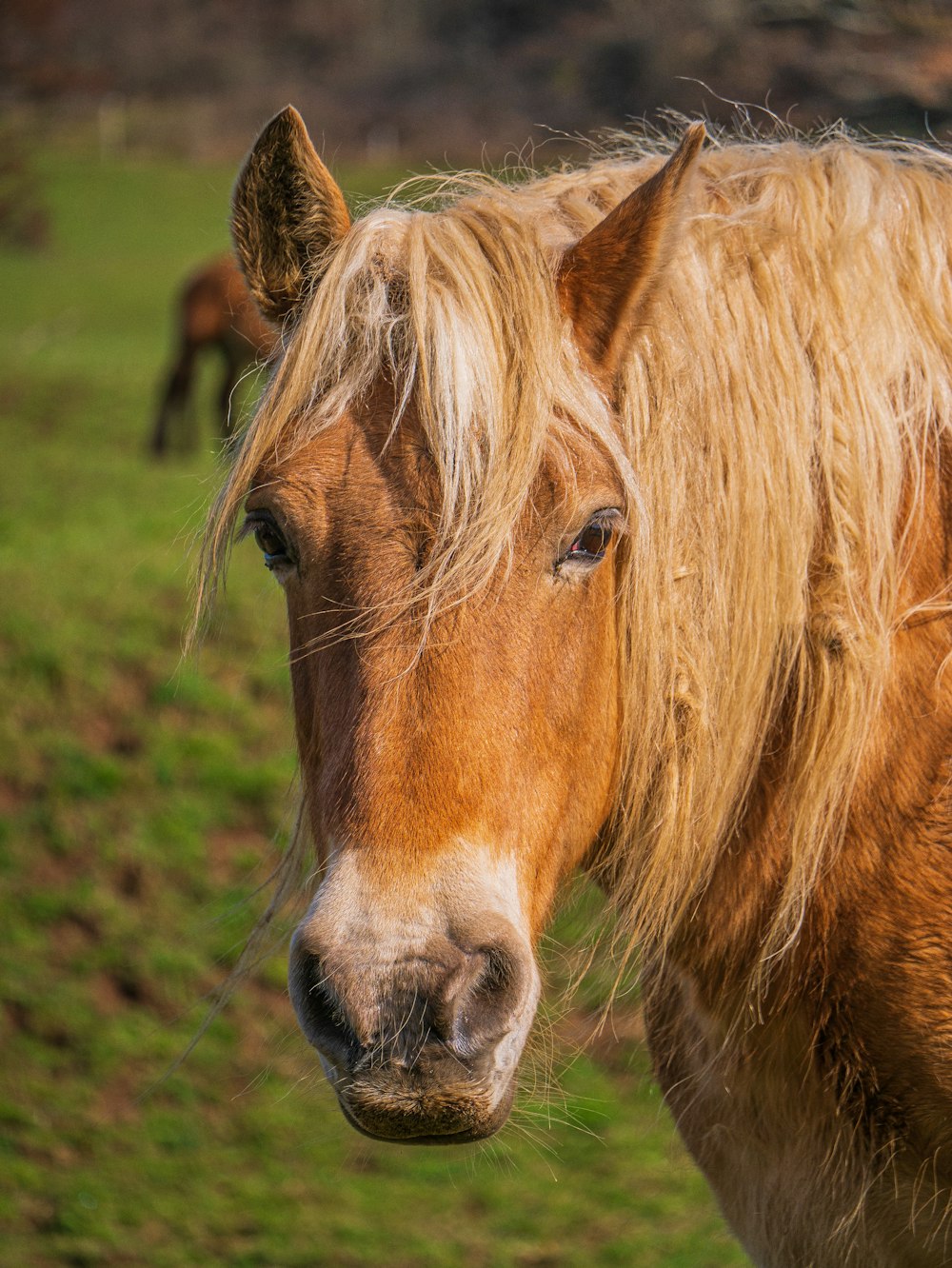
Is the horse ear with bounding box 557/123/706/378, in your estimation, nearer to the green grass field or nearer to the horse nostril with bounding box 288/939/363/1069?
the horse nostril with bounding box 288/939/363/1069

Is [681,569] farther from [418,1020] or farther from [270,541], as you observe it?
[418,1020]

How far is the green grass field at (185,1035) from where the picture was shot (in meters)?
3.87

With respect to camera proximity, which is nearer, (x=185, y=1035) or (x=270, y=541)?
(x=270, y=541)

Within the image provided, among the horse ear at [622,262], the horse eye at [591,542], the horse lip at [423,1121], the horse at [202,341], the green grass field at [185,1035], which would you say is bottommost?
the horse at [202,341]

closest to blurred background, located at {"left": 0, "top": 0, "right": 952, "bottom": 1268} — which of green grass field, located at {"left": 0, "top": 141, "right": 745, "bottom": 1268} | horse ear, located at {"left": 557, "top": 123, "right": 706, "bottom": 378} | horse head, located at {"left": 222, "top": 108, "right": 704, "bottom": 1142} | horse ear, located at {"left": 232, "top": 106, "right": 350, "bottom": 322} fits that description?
green grass field, located at {"left": 0, "top": 141, "right": 745, "bottom": 1268}

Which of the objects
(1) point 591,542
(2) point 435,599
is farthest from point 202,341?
(2) point 435,599

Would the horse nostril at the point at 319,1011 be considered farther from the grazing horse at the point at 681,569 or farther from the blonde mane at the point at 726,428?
the blonde mane at the point at 726,428

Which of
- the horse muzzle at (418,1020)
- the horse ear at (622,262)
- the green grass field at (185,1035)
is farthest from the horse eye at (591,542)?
the green grass field at (185,1035)

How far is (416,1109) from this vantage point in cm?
148

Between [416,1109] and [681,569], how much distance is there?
3.02ft

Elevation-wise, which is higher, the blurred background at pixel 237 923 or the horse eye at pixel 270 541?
the horse eye at pixel 270 541

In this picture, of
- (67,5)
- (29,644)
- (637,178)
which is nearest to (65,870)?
(29,644)

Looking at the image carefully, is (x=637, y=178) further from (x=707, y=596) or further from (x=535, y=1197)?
(x=535, y=1197)

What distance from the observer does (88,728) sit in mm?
5457
